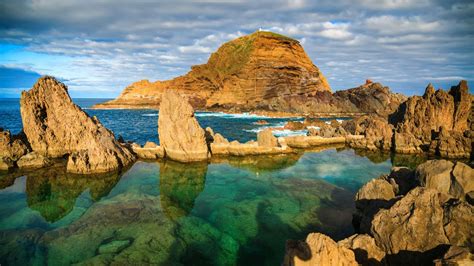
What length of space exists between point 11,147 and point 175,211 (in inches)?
851

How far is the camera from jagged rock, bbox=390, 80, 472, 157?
38.0 meters

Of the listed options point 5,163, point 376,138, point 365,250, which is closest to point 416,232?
point 365,250

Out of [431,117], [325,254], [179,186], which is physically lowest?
[179,186]

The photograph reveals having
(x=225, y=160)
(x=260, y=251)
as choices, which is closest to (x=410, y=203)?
(x=260, y=251)

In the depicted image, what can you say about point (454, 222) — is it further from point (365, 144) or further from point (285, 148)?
point (365, 144)

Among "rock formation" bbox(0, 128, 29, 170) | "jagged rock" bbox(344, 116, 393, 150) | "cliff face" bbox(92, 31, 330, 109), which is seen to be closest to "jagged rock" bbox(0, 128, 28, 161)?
"rock formation" bbox(0, 128, 29, 170)

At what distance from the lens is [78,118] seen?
111 ft

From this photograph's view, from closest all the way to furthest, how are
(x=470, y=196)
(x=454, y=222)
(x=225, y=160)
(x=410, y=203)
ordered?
(x=454, y=222) → (x=410, y=203) → (x=470, y=196) → (x=225, y=160)

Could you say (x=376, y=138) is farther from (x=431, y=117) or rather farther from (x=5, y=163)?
(x=5, y=163)

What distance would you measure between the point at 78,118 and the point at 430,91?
46.6 metres

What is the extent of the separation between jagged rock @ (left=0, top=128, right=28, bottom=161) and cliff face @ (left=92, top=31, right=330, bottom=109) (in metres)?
87.8

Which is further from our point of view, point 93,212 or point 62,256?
point 93,212

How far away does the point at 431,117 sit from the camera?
40531 millimetres

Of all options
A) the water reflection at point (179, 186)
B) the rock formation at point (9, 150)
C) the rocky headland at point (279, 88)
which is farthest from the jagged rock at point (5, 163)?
the rocky headland at point (279, 88)
